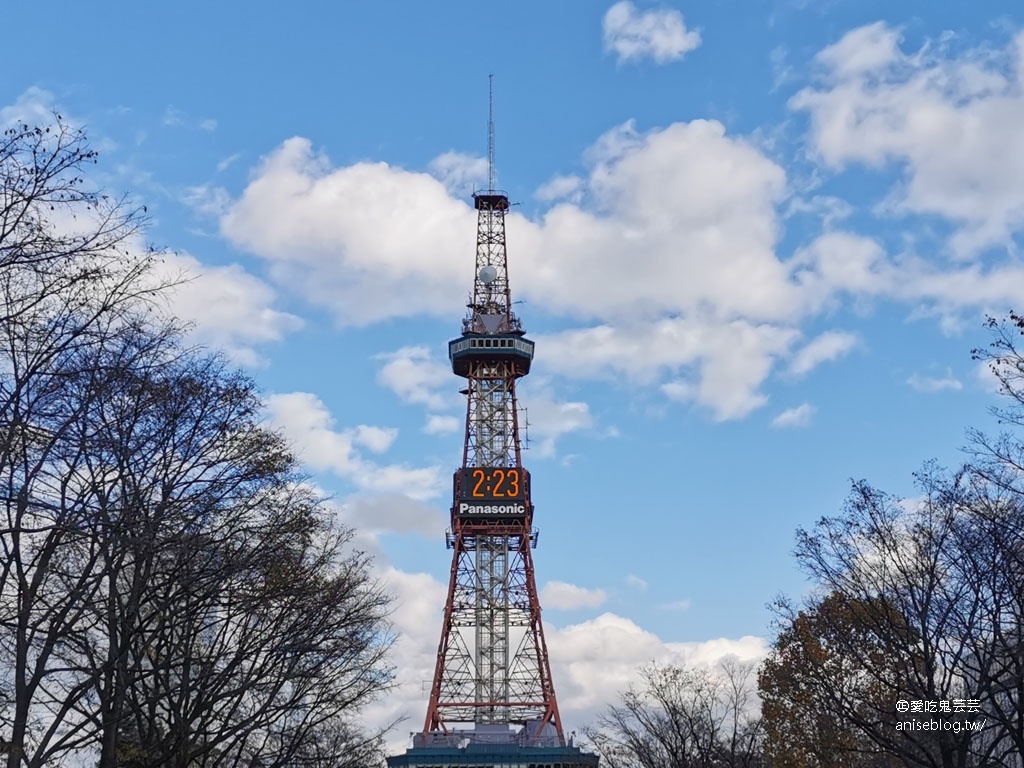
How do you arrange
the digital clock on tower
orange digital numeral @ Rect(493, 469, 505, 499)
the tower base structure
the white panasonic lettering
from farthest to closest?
1. orange digital numeral @ Rect(493, 469, 505, 499)
2. the digital clock on tower
3. the white panasonic lettering
4. the tower base structure

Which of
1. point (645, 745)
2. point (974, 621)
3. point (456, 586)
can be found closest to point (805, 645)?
point (974, 621)

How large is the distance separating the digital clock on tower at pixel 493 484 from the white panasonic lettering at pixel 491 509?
40 cm

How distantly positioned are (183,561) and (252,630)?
198 inches

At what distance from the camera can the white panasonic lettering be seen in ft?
305

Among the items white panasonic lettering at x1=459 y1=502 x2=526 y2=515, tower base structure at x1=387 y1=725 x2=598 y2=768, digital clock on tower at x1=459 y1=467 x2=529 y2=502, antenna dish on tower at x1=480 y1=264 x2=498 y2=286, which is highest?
antenna dish on tower at x1=480 y1=264 x2=498 y2=286

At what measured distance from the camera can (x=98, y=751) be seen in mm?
27594

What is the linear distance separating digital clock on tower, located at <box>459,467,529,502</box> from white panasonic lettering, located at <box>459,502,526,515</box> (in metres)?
0.40

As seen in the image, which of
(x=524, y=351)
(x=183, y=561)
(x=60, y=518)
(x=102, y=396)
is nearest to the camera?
(x=60, y=518)

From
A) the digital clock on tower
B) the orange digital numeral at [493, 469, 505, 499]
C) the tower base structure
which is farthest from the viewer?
the orange digital numeral at [493, 469, 505, 499]

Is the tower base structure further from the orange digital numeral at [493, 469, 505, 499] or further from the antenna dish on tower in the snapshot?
the antenna dish on tower

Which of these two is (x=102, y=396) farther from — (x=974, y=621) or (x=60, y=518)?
(x=974, y=621)

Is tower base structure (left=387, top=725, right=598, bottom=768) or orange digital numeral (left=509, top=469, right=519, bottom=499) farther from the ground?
orange digital numeral (left=509, top=469, right=519, bottom=499)

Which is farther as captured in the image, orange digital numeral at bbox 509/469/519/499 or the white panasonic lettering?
orange digital numeral at bbox 509/469/519/499

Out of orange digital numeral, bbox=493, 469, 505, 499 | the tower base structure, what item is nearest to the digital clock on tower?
orange digital numeral, bbox=493, 469, 505, 499
